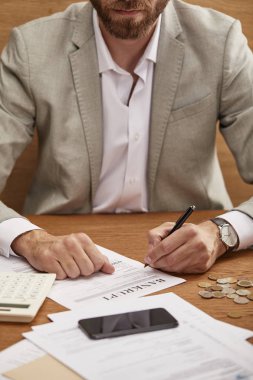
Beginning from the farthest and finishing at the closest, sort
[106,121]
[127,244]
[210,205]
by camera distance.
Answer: [210,205] < [106,121] < [127,244]

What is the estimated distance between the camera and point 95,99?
1.72 m

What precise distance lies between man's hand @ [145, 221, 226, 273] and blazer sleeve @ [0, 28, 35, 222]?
0.59 metres

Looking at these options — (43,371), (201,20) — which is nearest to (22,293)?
(43,371)

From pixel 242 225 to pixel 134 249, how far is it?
0.88 feet

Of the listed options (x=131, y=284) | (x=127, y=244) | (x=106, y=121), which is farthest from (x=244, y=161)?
(x=131, y=284)

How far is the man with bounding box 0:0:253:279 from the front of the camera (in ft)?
5.60

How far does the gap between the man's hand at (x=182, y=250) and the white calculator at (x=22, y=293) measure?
22cm

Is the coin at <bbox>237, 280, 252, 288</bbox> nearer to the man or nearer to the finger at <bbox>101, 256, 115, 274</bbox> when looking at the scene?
the finger at <bbox>101, 256, 115, 274</bbox>

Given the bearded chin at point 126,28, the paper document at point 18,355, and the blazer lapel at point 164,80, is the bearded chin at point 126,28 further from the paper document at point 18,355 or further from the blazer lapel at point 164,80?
the paper document at point 18,355

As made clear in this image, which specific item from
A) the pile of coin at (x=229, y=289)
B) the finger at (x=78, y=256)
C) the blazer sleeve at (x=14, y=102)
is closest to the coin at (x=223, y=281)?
the pile of coin at (x=229, y=289)

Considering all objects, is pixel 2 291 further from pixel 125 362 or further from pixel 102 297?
pixel 125 362

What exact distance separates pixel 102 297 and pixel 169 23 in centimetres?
97

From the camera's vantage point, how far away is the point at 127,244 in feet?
4.58

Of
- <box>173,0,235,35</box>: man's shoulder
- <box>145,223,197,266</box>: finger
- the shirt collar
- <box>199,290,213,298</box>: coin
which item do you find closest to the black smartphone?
<box>199,290,213,298</box>: coin
